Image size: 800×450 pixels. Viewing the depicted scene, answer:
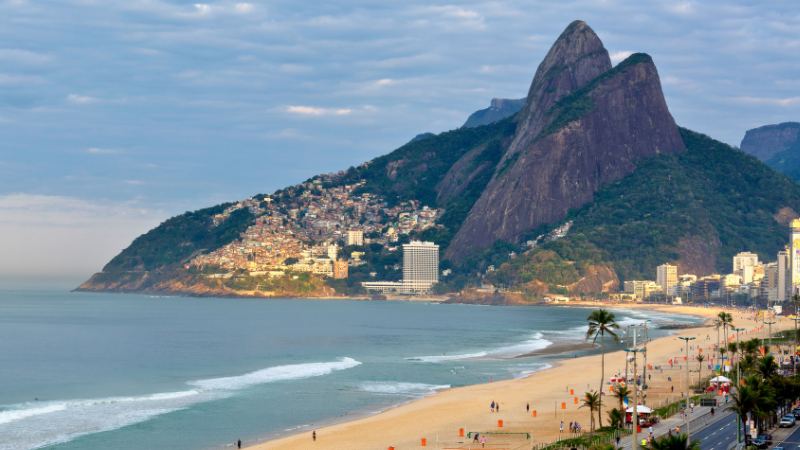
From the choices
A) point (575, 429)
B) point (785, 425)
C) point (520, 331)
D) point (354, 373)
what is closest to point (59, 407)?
point (354, 373)

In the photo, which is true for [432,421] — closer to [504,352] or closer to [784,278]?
[504,352]

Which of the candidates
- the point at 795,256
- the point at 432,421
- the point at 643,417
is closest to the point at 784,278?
the point at 795,256

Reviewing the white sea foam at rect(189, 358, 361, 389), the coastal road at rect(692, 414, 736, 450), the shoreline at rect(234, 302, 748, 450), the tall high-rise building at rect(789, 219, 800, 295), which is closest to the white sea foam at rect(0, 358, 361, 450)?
the white sea foam at rect(189, 358, 361, 389)

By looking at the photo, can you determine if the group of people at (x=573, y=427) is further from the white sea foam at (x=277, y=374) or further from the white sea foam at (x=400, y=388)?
the white sea foam at (x=277, y=374)

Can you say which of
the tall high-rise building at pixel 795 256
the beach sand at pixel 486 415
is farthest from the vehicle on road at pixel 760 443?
the tall high-rise building at pixel 795 256

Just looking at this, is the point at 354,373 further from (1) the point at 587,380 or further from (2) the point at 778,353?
(2) the point at 778,353

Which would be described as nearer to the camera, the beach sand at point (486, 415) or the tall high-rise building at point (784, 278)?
the beach sand at point (486, 415)
